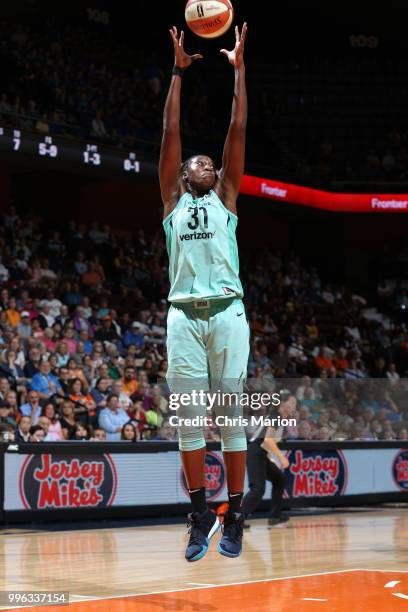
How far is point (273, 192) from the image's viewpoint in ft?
83.4

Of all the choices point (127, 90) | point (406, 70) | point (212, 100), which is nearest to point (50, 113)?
point (127, 90)

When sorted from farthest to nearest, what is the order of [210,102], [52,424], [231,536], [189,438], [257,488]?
1. [210,102]
2. [52,424]
3. [257,488]
4. [189,438]
5. [231,536]

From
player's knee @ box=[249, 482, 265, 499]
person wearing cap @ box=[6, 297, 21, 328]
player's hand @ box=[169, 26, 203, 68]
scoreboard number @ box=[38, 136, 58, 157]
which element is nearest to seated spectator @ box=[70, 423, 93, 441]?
player's knee @ box=[249, 482, 265, 499]

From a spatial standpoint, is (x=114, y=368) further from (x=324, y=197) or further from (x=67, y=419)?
(x=324, y=197)

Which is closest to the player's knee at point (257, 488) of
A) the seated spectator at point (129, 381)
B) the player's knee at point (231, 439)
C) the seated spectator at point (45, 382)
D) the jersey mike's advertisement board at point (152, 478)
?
the jersey mike's advertisement board at point (152, 478)

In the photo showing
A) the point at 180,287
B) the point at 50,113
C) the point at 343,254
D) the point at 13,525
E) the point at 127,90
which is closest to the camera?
the point at 180,287

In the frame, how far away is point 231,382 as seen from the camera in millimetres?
6180

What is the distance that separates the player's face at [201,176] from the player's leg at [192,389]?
82 cm

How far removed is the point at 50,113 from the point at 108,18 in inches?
337

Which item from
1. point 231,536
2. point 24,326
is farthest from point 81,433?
point 231,536

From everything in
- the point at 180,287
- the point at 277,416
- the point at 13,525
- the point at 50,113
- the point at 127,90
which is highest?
the point at 127,90

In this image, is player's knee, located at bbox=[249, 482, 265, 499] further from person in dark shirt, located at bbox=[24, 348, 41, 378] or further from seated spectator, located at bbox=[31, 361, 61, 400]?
person in dark shirt, located at bbox=[24, 348, 41, 378]

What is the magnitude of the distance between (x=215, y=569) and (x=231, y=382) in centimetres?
328

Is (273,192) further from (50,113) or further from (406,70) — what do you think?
(406,70)
